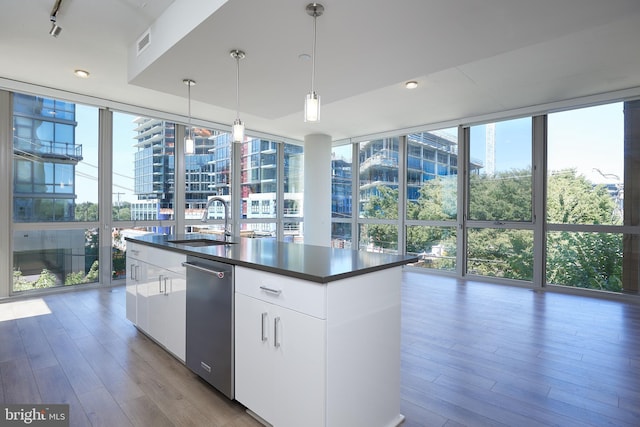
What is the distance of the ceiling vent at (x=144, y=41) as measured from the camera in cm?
279

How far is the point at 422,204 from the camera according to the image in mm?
6309

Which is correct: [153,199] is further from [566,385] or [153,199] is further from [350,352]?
[566,385]

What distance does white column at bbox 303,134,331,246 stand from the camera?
6727 mm

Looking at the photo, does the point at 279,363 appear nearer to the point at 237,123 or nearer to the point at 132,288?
the point at 237,123

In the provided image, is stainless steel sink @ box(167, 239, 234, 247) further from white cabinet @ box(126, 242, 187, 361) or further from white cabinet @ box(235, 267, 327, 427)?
white cabinet @ box(235, 267, 327, 427)

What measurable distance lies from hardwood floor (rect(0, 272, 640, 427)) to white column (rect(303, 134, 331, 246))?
313 centimetres

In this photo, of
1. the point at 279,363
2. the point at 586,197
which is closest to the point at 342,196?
the point at 586,197

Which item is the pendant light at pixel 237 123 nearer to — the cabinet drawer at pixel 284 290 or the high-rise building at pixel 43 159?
the cabinet drawer at pixel 284 290

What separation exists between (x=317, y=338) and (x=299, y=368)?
0.68 feet

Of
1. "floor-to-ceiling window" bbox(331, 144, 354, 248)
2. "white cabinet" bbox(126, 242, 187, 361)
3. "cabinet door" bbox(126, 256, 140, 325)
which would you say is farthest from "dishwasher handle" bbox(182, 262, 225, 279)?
"floor-to-ceiling window" bbox(331, 144, 354, 248)

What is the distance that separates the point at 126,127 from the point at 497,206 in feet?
19.4

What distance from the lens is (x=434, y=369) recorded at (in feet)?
8.02

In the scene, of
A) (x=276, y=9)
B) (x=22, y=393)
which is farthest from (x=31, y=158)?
(x=276, y=9)

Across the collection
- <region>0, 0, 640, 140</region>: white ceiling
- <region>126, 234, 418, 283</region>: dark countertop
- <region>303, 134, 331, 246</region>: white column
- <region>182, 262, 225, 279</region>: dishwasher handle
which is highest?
<region>0, 0, 640, 140</region>: white ceiling
